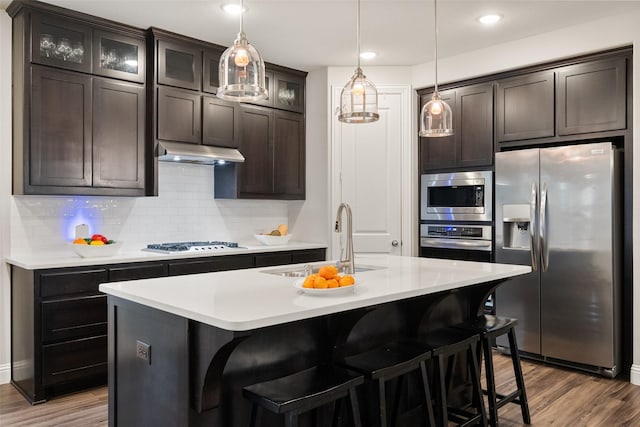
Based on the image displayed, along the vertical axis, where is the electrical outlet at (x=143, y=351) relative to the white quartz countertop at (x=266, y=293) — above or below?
below

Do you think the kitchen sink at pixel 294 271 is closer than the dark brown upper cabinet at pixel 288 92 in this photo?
Yes

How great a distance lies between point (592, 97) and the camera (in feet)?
13.0

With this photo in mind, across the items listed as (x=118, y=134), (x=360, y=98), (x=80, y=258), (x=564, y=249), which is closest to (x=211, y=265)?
(x=80, y=258)

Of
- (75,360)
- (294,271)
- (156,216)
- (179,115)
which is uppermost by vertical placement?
(179,115)

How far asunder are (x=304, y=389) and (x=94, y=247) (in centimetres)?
235

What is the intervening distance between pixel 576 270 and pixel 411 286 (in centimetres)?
220

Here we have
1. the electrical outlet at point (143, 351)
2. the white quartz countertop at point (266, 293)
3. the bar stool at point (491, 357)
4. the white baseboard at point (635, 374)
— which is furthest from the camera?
the white baseboard at point (635, 374)

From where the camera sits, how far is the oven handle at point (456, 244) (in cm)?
458

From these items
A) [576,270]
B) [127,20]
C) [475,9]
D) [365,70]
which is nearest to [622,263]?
[576,270]

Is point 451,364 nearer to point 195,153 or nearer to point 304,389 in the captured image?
point 304,389

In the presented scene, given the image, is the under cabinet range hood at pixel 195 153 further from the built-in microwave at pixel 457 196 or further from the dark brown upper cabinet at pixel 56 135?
the built-in microwave at pixel 457 196

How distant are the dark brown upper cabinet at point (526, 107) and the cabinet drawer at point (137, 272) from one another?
308 centimetres

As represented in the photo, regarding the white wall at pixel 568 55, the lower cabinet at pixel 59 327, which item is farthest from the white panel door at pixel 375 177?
the lower cabinet at pixel 59 327

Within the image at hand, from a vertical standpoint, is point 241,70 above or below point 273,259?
above
